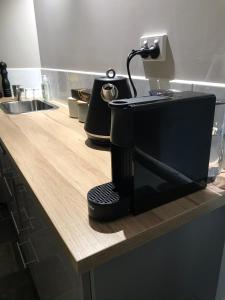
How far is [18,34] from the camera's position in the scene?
2162 mm

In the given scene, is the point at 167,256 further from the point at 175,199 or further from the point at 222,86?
the point at 222,86

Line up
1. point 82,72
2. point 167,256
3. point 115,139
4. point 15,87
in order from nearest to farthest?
point 115,139 → point 167,256 → point 82,72 → point 15,87

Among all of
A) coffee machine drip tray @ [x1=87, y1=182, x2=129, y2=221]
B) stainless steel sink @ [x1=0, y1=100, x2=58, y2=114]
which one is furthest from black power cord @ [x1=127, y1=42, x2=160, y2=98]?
stainless steel sink @ [x1=0, y1=100, x2=58, y2=114]

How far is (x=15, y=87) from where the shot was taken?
2131 mm

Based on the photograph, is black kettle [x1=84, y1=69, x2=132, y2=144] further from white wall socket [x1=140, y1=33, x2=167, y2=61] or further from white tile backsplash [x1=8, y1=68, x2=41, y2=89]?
white tile backsplash [x1=8, y1=68, x2=41, y2=89]

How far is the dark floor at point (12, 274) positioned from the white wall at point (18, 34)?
140cm

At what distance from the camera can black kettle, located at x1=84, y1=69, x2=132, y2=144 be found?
0.87 m

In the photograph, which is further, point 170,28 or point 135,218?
point 170,28

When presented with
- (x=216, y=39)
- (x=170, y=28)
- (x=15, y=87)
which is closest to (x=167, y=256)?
(x=216, y=39)

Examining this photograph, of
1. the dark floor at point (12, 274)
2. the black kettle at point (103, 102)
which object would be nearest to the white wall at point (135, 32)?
the black kettle at point (103, 102)

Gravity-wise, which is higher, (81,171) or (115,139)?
(115,139)

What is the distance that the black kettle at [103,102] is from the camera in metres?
0.87

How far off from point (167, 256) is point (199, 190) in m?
0.19

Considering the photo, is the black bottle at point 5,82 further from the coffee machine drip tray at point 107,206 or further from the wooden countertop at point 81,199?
the coffee machine drip tray at point 107,206
